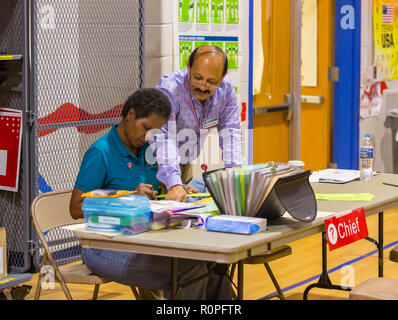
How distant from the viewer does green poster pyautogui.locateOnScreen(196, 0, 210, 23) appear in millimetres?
5402

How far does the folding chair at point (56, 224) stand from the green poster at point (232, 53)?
2376mm

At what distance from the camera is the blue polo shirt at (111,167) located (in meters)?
3.37

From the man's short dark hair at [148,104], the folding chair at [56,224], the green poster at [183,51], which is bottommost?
the folding chair at [56,224]

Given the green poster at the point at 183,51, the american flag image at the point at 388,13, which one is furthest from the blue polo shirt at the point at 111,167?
the american flag image at the point at 388,13

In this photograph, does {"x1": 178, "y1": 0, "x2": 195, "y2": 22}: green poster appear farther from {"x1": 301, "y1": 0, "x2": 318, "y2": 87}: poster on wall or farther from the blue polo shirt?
{"x1": 301, "y1": 0, "x2": 318, "y2": 87}: poster on wall

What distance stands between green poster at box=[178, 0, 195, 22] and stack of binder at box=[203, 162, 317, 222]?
237cm

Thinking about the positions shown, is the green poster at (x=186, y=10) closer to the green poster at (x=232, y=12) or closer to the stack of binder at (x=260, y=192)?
the green poster at (x=232, y=12)

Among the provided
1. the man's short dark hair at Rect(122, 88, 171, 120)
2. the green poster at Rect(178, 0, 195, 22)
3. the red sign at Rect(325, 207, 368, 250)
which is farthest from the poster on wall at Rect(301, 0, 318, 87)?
the red sign at Rect(325, 207, 368, 250)

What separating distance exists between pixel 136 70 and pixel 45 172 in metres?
0.95

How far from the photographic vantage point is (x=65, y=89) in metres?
5.24

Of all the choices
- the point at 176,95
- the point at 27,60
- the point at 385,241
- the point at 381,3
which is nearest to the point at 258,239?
the point at 176,95

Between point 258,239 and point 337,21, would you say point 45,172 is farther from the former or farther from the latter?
point 337,21

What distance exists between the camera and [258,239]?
2820 mm

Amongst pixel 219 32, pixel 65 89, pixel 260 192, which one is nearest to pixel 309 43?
pixel 219 32
